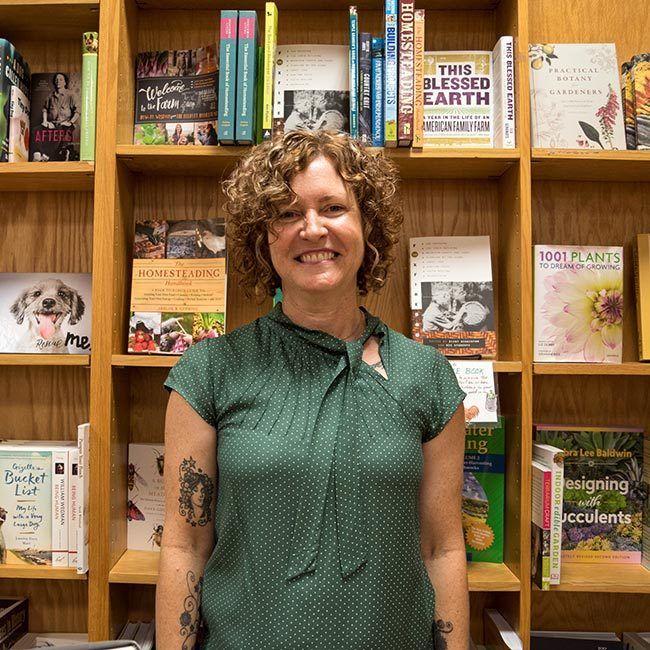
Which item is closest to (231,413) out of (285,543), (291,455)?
(291,455)

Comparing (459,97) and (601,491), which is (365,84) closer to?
(459,97)

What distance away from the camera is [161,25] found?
1.68 metres

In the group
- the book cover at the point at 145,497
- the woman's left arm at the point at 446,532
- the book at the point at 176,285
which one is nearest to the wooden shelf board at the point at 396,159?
the book at the point at 176,285

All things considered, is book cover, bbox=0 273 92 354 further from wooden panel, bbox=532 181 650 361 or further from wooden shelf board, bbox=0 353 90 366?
wooden panel, bbox=532 181 650 361

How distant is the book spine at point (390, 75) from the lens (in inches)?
55.1

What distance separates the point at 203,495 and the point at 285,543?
0.63 ft

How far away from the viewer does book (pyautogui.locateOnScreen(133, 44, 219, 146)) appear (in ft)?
5.13

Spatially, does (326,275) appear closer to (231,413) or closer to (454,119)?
(231,413)

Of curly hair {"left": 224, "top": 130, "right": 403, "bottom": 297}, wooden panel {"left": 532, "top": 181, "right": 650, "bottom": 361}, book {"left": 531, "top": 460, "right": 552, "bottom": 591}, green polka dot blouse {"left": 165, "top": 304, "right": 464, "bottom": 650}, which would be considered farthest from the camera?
wooden panel {"left": 532, "top": 181, "right": 650, "bottom": 361}

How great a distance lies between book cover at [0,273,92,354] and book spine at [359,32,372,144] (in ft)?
2.76

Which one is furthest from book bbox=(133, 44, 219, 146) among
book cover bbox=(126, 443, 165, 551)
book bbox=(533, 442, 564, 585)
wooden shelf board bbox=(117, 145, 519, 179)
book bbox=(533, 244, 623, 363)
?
book bbox=(533, 442, 564, 585)

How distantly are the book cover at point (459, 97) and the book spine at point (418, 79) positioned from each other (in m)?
0.11

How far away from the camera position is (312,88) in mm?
1509

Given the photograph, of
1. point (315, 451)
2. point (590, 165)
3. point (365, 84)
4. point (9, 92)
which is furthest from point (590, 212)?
point (9, 92)
